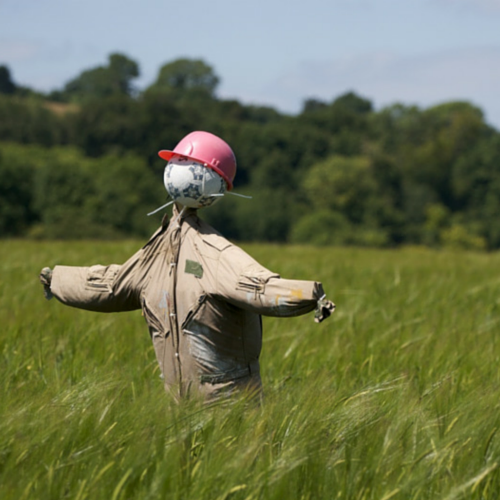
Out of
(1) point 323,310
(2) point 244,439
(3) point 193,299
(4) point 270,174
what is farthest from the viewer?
(4) point 270,174

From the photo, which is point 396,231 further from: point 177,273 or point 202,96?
point 177,273

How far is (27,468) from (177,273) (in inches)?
46.5

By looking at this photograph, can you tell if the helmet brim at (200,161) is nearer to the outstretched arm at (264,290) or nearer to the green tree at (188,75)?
the outstretched arm at (264,290)

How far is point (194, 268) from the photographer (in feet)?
11.3

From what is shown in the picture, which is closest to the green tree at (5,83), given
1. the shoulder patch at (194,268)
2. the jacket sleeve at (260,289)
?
the shoulder patch at (194,268)

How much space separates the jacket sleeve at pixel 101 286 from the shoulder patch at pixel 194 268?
25 cm

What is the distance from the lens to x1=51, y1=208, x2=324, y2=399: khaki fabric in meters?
3.36

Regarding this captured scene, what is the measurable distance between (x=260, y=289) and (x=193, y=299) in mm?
340

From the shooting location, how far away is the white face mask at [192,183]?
3537 mm

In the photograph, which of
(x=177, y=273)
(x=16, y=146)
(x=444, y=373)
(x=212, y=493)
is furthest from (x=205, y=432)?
(x=16, y=146)

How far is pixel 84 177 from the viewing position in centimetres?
6206

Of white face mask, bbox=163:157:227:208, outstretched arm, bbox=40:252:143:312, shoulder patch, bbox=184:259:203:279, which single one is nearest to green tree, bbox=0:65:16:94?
outstretched arm, bbox=40:252:143:312

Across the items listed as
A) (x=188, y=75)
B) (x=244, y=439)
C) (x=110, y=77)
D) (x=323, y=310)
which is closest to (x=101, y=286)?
(x=323, y=310)

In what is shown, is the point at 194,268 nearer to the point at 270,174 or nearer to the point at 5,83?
the point at 270,174
